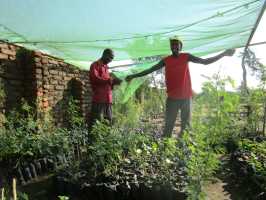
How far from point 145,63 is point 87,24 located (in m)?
2.29

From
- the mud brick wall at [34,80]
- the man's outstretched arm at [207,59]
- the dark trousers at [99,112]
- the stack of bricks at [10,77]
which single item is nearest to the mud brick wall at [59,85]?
the mud brick wall at [34,80]

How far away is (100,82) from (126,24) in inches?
34.7

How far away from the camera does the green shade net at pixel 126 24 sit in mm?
3644

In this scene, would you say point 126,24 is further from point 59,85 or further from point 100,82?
point 59,85

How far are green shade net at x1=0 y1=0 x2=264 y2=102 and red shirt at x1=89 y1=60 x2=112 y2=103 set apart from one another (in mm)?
347

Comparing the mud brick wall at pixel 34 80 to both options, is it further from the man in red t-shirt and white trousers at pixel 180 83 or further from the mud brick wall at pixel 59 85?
the man in red t-shirt and white trousers at pixel 180 83

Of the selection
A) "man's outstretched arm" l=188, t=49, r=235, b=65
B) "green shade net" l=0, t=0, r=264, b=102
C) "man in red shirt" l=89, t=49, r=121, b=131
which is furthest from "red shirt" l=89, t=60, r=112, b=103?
"man's outstretched arm" l=188, t=49, r=235, b=65

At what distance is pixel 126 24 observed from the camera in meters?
4.22

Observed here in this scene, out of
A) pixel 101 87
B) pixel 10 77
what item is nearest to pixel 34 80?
pixel 10 77

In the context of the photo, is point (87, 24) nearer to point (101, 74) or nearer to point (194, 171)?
point (101, 74)

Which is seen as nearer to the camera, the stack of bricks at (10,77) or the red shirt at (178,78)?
the red shirt at (178,78)

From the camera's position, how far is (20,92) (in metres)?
5.75

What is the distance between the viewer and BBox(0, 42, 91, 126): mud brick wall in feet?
17.7

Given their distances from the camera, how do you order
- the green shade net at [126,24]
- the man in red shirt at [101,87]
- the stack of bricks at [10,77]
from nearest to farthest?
1. the green shade net at [126,24]
2. the man in red shirt at [101,87]
3. the stack of bricks at [10,77]
